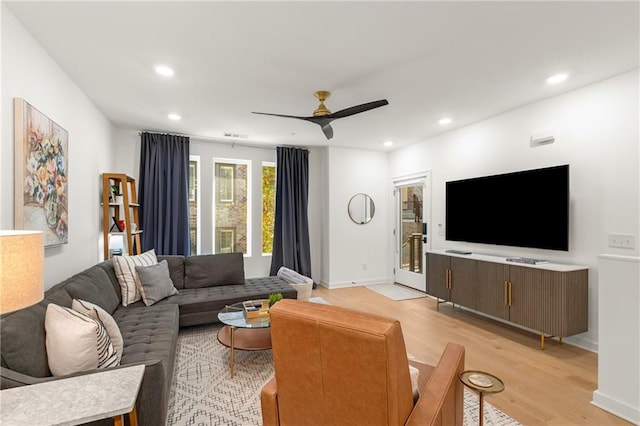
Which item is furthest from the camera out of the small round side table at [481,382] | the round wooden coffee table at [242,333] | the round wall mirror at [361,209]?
the round wall mirror at [361,209]

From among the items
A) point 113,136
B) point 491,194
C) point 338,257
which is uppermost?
point 113,136

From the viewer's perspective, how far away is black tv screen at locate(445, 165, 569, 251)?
3.22 m

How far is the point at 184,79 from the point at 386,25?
1894 millimetres

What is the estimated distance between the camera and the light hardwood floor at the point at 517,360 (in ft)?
6.97

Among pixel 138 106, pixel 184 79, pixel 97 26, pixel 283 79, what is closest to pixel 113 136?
pixel 138 106

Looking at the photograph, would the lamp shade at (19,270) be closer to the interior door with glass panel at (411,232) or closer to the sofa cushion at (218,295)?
the sofa cushion at (218,295)

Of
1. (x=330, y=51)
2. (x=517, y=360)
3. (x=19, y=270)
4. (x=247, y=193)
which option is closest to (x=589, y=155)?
(x=517, y=360)

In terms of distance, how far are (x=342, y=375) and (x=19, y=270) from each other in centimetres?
119

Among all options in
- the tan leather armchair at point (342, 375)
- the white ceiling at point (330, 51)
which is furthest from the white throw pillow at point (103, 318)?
the white ceiling at point (330, 51)

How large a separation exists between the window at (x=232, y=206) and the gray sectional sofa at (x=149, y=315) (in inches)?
51.7

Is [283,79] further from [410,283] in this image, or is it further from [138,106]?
[410,283]

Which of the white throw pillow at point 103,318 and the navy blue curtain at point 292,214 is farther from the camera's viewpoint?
the navy blue curtain at point 292,214

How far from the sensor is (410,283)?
5645 millimetres

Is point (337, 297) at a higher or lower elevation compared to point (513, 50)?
lower
